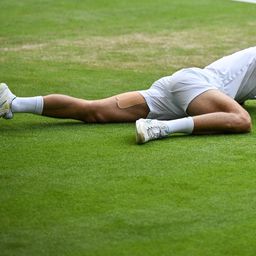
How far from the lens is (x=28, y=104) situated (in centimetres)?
640

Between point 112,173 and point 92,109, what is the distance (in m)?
1.18

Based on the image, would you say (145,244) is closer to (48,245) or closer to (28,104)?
(48,245)

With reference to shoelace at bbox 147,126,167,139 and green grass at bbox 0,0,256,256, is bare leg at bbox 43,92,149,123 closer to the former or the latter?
green grass at bbox 0,0,256,256

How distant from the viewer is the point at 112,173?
540 centimetres

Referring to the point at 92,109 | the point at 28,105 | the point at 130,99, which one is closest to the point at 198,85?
the point at 130,99

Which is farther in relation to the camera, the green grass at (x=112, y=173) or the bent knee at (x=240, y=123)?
the bent knee at (x=240, y=123)

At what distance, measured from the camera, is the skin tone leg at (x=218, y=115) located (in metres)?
6.17

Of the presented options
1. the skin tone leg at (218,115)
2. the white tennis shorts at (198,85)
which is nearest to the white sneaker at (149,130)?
the skin tone leg at (218,115)

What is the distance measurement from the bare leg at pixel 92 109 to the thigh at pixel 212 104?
1.20 ft

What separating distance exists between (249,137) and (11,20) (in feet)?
18.2

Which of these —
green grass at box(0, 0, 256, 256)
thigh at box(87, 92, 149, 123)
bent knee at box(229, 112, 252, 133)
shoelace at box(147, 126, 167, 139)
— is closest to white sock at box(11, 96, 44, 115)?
green grass at box(0, 0, 256, 256)

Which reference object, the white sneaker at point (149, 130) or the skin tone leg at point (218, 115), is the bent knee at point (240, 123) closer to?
the skin tone leg at point (218, 115)

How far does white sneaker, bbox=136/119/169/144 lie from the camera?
19.5 ft

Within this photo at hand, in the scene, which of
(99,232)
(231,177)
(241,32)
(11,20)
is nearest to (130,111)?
(231,177)
